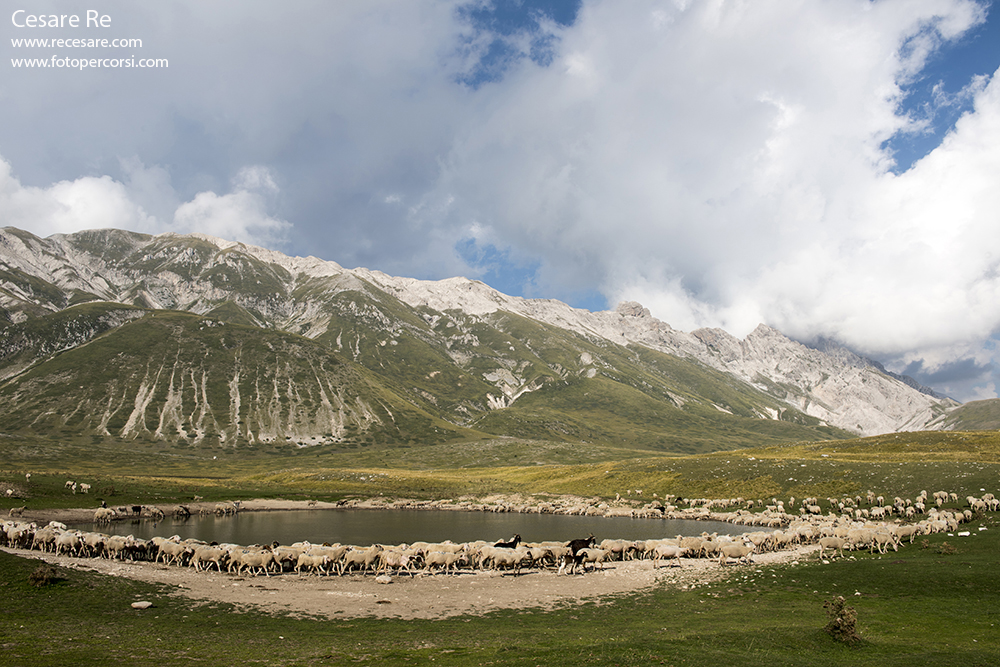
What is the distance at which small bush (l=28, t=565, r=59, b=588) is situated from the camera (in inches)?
1008

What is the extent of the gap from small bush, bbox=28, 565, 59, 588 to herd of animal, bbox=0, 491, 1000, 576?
9685mm

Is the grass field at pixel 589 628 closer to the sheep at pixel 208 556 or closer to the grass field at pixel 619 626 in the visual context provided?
the grass field at pixel 619 626

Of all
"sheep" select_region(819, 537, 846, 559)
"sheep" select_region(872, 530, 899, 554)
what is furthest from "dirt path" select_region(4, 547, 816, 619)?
"sheep" select_region(872, 530, 899, 554)

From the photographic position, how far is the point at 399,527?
57.2 meters

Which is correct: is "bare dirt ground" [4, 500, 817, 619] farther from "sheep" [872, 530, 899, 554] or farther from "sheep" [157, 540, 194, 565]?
"sheep" [872, 530, 899, 554]

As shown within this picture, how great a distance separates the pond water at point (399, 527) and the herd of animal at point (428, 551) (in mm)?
9006

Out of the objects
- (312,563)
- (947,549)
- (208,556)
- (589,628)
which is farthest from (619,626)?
(208,556)

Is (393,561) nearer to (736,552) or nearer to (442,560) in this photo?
(442,560)

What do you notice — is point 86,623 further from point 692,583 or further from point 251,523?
point 251,523

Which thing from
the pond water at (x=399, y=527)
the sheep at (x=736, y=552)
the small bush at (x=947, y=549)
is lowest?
the pond water at (x=399, y=527)

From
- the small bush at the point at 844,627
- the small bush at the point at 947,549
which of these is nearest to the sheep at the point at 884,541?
the small bush at the point at 947,549

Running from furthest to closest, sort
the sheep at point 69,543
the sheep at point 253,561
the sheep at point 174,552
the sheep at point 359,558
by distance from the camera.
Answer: the sheep at point 69,543 → the sheep at point 174,552 → the sheep at point 359,558 → the sheep at point 253,561

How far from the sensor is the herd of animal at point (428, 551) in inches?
1380

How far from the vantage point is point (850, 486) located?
206ft
